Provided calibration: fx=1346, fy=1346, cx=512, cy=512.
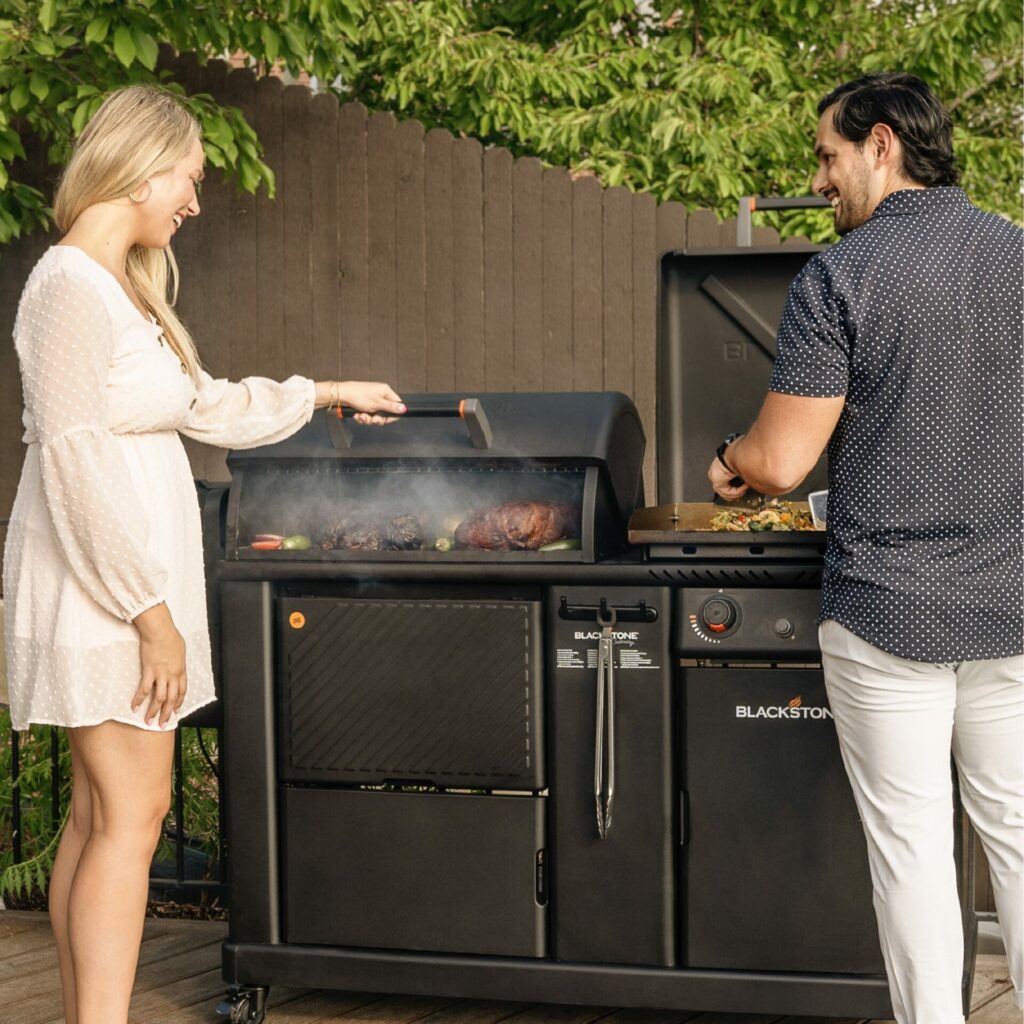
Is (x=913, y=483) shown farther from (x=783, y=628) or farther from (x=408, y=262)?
(x=408, y=262)

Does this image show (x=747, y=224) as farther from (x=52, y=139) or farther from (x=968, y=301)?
(x=52, y=139)

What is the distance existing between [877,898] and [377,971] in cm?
122

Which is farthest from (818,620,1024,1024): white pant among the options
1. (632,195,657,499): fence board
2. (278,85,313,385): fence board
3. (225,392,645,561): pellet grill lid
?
(278,85,313,385): fence board

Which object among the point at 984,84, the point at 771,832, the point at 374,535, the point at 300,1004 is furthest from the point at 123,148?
the point at 984,84

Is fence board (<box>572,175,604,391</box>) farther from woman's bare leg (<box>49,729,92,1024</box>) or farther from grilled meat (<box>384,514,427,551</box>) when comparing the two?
woman's bare leg (<box>49,729,92,1024</box>)

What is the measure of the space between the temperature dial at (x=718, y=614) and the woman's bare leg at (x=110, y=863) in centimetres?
115

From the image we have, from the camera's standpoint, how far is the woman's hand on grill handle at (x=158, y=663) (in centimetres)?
234

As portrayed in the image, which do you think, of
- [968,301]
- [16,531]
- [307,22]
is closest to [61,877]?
[16,531]

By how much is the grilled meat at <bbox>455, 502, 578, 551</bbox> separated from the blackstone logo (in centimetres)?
55

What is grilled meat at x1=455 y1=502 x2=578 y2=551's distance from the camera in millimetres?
→ 3025

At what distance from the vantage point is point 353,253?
20.5 ft

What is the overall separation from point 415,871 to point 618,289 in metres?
3.50

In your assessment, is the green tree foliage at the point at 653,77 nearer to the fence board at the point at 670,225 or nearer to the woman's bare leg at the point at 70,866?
the fence board at the point at 670,225

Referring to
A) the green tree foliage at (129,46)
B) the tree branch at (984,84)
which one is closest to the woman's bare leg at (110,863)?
the green tree foliage at (129,46)
